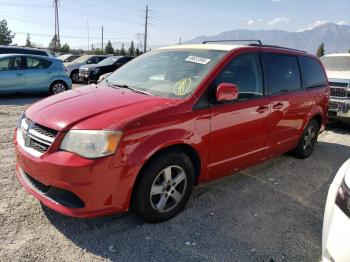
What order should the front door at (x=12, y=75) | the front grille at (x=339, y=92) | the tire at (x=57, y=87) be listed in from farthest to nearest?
the tire at (x=57, y=87), the front door at (x=12, y=75), the front grille at (x=339, y=92)

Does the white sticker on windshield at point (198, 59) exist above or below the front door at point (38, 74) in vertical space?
above

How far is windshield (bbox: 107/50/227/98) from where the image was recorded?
12.5ft

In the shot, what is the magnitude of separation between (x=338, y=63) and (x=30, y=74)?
944 cm

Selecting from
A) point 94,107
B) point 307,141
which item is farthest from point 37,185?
point 307,141

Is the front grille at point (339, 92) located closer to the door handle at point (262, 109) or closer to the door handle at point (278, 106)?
the door handle at point (278, 106)

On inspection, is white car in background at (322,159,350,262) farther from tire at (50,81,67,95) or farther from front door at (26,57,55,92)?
tire at (50,81,67,95)

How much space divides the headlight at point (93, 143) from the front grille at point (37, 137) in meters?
0.22

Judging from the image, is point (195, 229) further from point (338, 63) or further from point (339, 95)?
point (338, 63)

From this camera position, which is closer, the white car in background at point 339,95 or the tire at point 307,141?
the tire at point 307,141

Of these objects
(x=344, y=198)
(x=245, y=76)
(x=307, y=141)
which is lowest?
(x=307, y=141)

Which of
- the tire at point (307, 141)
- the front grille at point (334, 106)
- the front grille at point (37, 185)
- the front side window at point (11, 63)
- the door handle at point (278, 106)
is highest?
the door handle at point (278, 106)

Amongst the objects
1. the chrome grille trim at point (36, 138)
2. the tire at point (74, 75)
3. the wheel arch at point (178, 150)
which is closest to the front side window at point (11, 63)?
the tire at point (74, 75)

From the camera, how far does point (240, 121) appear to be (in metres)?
4.14

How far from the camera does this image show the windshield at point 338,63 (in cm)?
977
